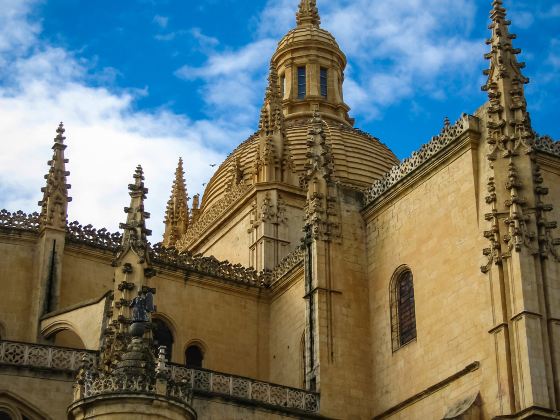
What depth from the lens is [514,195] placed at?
2744 cm

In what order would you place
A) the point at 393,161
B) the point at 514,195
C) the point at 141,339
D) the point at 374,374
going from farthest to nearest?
the point at 393,161
the point at 374,374
the point at 514,195
the point at 141,339

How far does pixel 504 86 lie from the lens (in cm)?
2900

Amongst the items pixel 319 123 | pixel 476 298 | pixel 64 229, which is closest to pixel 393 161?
pixel 319 123

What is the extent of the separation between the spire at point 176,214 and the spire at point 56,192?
1329cm

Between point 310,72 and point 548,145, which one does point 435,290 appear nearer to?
point 548,145

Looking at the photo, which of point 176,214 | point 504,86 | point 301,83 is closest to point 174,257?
point 504,86

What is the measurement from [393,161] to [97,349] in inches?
780

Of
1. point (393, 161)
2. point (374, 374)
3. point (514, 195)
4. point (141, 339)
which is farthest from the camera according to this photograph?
point (393, 161)

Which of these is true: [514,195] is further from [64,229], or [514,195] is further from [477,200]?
[64,229]

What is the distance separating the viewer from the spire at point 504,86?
93.4ft

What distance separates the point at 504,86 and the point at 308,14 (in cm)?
2743

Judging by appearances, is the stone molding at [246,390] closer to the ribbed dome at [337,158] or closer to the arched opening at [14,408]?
the arched opening at [14,408]

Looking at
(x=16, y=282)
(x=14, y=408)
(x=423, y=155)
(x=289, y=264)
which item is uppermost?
(x=423, y=155)

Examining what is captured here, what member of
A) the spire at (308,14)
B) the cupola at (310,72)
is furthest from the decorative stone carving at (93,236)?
the spire at (308,14)
